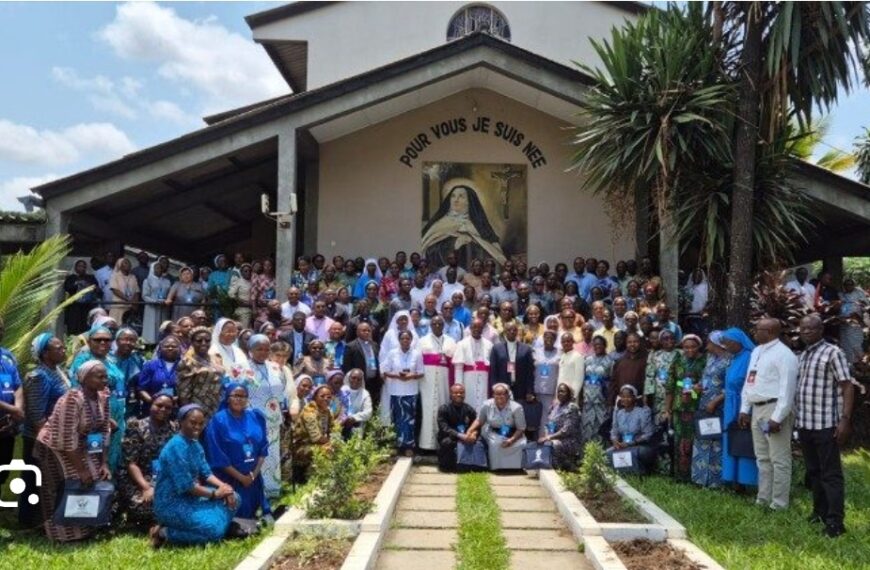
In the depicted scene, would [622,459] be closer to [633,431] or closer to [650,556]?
[633,431]

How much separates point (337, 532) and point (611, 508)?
2383 mm

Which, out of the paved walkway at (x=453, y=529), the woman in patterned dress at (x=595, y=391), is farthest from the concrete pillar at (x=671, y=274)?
the paved walkway at (x=453, y=529)

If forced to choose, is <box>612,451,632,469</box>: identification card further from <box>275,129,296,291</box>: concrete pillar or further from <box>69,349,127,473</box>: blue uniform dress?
<box>275,129,296,291</box>: concrete pillar

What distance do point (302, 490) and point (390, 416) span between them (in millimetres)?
2169

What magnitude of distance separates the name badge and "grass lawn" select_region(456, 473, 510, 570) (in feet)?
9.29

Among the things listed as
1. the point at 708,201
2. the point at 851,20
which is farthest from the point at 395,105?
the point at 851,20

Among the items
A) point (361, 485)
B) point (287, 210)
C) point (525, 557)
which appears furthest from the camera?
point (287, 210)

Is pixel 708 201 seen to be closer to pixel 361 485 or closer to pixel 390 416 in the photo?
pixel 390 416

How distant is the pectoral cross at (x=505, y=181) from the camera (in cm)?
1509

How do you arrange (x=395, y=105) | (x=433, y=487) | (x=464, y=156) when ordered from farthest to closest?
(x=464, y=156)
(x=395, y=105)
(x=433, y=487)

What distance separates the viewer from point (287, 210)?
12.1 m

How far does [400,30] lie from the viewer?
18672 millimetres

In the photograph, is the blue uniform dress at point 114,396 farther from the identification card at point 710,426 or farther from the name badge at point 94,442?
the identification card at point 710,426

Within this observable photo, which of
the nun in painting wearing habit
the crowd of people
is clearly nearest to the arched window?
the nun in painting wearing habit
